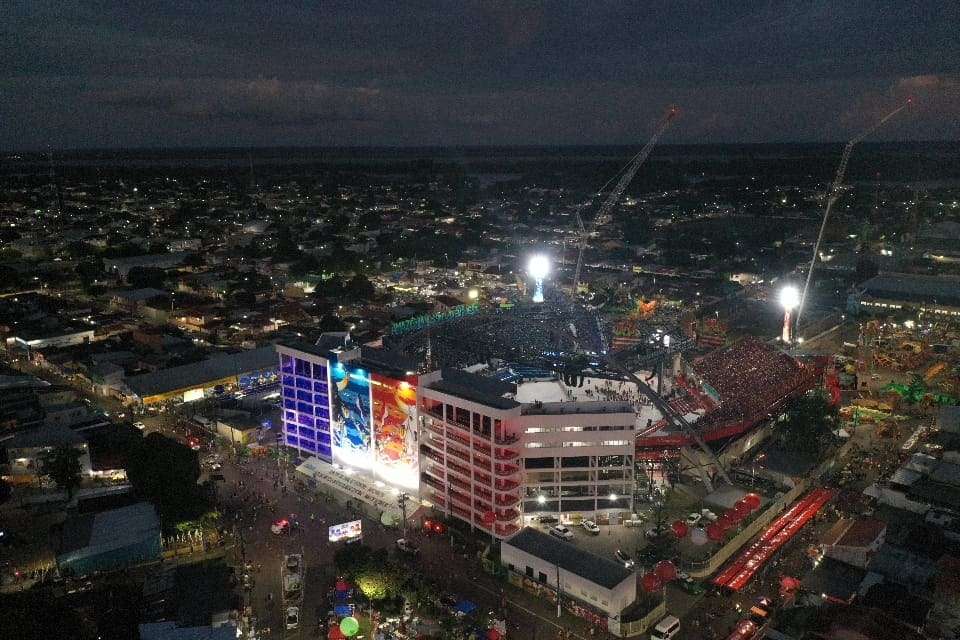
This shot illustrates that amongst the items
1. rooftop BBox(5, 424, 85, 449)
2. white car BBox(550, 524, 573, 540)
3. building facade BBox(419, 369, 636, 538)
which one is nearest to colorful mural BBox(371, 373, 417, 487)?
building facade BBox(419, 369, 636, 538)

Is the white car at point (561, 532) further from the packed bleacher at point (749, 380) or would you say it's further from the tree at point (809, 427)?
the tree at point (809, 427)

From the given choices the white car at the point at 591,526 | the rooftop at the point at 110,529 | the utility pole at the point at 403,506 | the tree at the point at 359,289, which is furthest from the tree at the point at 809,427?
the tree at the point at 359,289

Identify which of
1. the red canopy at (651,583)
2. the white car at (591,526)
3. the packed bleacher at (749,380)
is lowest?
the white car at (591,526)

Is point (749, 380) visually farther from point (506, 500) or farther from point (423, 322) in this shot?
point (423, 322)

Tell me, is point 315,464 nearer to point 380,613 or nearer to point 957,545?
point 380,613

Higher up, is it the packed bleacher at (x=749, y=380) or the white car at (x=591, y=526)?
the packed bleacher at (x=749, y=380)

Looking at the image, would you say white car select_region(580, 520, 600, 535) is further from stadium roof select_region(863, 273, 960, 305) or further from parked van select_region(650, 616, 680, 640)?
stadium roof select_region(863, 273, 960, 305)

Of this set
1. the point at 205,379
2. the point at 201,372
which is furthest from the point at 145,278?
the point at 205,379
